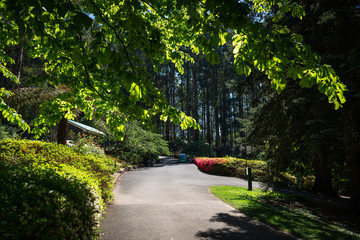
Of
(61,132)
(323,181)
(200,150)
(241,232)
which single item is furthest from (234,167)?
(200,150)

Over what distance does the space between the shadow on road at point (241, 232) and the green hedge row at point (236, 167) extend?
12.6m

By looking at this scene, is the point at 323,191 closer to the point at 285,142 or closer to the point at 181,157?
the point at 285,142

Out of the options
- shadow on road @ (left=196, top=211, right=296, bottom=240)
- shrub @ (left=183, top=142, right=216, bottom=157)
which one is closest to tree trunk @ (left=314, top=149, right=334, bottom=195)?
shadow on road @ (left=196, top=211, right=296, bottom=240)

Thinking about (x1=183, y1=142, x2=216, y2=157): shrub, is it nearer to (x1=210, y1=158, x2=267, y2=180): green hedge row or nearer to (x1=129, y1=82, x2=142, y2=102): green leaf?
(x1=210, y1=158, x2=267, y2=180): green hedge row

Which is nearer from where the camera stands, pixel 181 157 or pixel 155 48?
pixel 155 48

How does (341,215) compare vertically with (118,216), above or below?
below

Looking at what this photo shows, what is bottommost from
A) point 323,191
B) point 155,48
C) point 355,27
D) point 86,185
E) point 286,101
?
point 323,191

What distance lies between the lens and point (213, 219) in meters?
6.24

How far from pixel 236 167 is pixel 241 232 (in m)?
15.0

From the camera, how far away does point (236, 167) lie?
19.9 m

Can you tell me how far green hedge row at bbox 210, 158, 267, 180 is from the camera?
1867cm

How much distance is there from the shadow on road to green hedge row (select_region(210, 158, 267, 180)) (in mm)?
12631

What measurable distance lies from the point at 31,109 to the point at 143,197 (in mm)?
11534

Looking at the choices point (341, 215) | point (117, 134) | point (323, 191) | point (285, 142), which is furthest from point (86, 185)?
point (323, 191)
